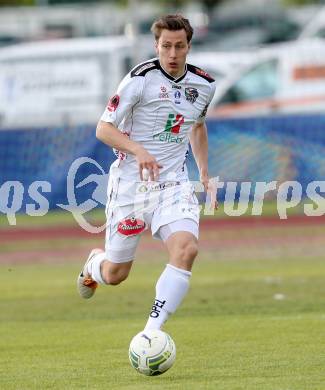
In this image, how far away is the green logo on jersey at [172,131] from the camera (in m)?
9.10

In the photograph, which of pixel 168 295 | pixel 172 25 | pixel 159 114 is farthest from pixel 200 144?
pixel 168 295

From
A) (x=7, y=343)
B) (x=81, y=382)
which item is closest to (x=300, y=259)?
(x=7, y=343)

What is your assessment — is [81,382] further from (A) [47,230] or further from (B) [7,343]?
(A) [47,230]

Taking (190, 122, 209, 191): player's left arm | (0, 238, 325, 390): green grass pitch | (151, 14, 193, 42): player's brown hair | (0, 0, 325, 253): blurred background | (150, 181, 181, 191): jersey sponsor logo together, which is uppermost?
(151, 14, 193, 42): player's brown hair

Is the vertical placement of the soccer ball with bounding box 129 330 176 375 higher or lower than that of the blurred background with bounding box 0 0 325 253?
higher

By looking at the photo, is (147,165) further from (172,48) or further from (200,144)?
(200,144)

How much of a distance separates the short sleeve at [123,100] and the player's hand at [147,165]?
0.55 m

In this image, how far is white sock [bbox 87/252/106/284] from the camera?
998 centimetres

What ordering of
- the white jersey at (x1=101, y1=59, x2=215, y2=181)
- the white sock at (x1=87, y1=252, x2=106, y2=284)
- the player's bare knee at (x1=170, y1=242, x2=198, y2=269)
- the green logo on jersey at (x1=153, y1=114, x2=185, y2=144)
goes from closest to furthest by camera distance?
the player's bare knee at (x1=170, y1=242, x2=198, y2=269), the white jersey at (x1=101, y1=59, x2=215, y2=181), the green logo on jersey at (x1=153, y1=114, x2=185, y2=144), the white sock at (x1=87, y1=252, x2=106, y2=284)

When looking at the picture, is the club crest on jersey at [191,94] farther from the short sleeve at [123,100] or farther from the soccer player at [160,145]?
the short sleeve at [123,100]

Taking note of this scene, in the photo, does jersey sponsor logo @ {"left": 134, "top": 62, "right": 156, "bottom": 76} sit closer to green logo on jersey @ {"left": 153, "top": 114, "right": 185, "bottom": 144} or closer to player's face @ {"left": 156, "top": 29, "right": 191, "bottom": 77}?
player's face @ {"left": 156, "top": 29, "right": 191, "bottom": 77}

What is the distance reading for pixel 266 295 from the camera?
13.6 m

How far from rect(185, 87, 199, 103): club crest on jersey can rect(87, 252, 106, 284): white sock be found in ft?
5.06


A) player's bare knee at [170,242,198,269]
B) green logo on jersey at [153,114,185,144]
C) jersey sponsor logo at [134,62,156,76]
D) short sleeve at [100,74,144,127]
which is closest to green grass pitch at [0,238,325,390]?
player's bare knee at [170,242,198,269]
